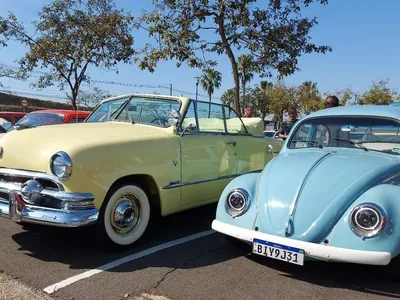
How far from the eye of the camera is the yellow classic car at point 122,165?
12.1ft

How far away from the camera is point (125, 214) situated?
4141 mm

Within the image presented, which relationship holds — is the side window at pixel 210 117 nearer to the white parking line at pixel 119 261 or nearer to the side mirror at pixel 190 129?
the side mirror at pixel 190 129

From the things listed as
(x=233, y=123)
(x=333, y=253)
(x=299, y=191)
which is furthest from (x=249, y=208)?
(x=233, y=123)

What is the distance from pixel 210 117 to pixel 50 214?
2.76m

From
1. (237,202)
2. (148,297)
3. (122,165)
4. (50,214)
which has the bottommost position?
(148,297)

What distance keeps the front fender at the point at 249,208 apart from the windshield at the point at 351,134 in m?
1.02

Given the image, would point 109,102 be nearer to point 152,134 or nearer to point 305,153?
A: point 152,134

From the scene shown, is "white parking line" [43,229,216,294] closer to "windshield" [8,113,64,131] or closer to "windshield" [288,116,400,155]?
"windshield" [288,116,400,155]

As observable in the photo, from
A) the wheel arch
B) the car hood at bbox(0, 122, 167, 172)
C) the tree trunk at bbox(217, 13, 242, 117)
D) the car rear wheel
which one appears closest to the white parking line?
the car rear wheel

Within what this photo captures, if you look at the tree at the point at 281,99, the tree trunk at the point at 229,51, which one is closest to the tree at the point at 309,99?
the tree at the point at 281,99

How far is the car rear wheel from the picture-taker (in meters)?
3.96

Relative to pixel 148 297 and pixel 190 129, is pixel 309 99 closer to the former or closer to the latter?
pixel 190 129

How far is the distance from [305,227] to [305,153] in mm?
1277

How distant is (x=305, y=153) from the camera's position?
445 centimetres
